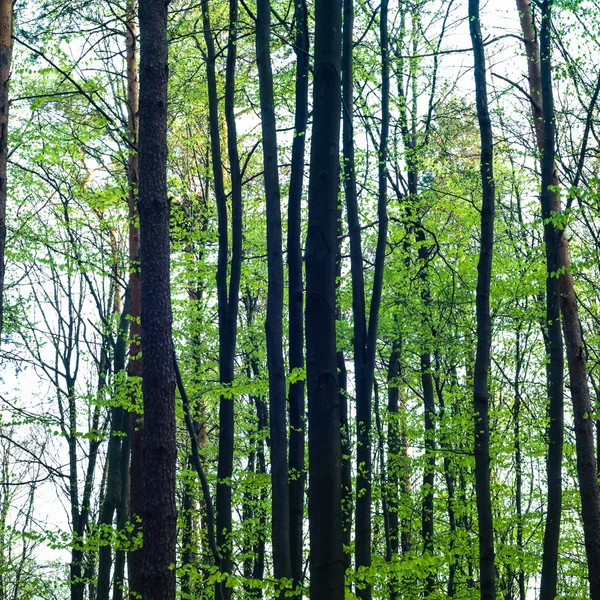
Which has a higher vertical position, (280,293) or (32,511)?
(280,293)

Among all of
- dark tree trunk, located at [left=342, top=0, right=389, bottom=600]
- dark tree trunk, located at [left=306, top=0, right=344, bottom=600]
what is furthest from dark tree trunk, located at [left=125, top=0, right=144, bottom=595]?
dark tree trunk, located at [left=306, top=0, right=344, bottom=600]

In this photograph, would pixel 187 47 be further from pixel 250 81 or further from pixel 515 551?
pixel 515 551

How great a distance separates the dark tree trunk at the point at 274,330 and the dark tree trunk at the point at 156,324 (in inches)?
131

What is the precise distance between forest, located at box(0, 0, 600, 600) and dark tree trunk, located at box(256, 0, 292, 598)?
0.04 meters

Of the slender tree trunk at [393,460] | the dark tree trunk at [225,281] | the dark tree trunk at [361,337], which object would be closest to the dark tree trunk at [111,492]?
the dark tree trunk at [225,281]

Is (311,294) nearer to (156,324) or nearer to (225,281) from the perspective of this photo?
(156,324)

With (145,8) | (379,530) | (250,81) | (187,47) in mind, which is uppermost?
(187,47)

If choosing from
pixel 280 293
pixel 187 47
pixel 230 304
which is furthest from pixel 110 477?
pixel 187 47

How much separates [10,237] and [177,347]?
398 cm

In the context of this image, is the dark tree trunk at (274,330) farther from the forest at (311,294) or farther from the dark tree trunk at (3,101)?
the dark tree trunk at (3,101)

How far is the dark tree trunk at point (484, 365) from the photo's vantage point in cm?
881

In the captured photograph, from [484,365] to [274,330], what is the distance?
2752 millimetres

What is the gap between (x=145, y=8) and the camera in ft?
22.2

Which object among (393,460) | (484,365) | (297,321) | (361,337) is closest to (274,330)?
(297,321)
